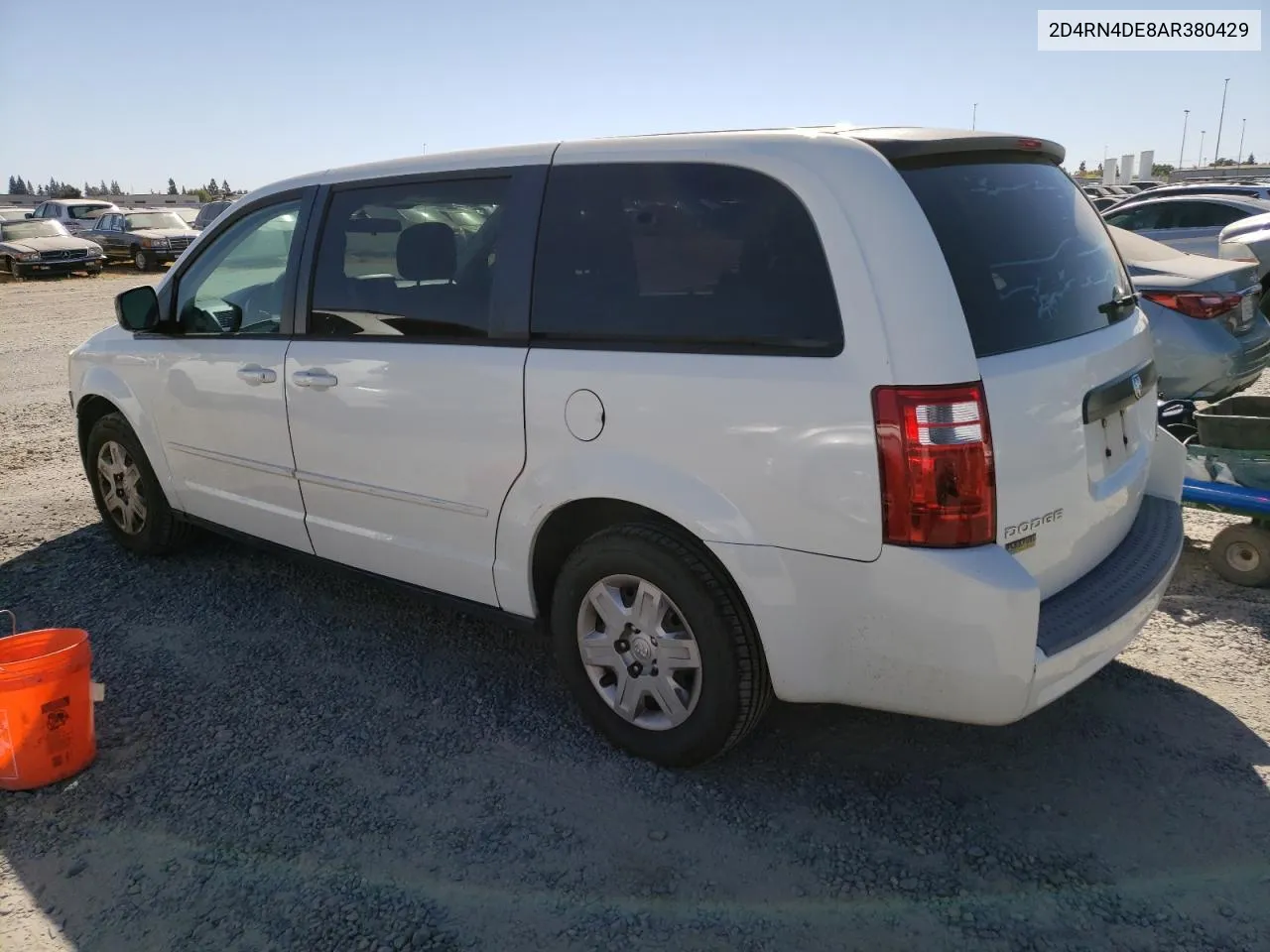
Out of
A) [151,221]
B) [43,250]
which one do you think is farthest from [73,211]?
[43,250]

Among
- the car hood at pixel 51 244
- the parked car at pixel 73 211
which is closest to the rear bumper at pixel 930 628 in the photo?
the car hood at pixel 51 244

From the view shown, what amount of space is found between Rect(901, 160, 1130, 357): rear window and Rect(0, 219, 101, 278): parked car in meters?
27.2

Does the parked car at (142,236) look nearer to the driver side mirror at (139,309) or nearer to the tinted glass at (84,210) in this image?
the tinted glass at (84,210)

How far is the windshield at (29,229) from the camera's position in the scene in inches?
1022

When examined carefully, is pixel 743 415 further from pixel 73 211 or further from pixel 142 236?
pixel 73 211

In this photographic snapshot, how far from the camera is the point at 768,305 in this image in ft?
9.22

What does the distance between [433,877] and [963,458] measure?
1.81m

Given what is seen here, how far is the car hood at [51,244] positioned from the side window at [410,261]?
997 inches

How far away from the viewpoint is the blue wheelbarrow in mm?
4445

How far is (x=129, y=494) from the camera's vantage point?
17.4 ft

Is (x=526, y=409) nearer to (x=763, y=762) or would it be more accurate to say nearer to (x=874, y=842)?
(x=763, y=762)

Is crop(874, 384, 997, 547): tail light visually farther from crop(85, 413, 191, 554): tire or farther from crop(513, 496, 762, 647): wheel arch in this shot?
crop(85, 413, 191, 554): tire

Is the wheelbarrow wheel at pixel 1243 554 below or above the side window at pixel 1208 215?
below

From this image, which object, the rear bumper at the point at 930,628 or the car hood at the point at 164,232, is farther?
the car hood at the point at 164,232
